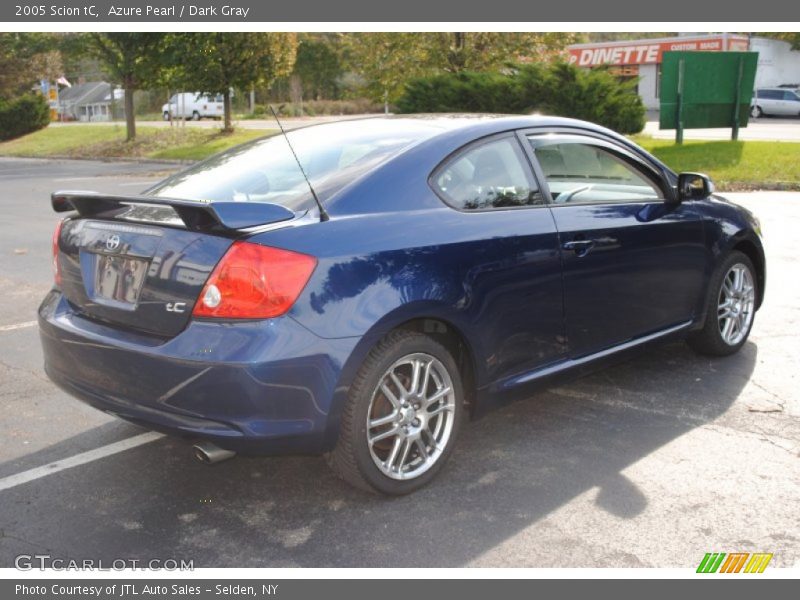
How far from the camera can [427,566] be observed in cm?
323

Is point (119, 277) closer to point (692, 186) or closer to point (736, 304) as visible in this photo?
point (692, 186)

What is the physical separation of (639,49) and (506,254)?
5101cm

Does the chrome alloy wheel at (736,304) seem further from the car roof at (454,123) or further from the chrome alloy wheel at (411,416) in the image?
the chrome alloy wheel at (411,416)

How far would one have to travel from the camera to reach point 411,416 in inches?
151

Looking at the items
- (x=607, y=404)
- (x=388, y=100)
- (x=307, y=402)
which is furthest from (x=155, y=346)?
(x=388, y=100)

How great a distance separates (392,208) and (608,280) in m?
1.41

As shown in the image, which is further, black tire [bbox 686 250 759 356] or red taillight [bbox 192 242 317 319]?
black tire [bbox 686 250 759 356]

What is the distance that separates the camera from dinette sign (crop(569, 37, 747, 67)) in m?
46.4

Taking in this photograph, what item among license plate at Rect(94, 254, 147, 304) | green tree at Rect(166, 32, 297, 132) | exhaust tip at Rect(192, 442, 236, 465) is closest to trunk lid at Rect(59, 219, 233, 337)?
license plate at Rect(94, 254, 147, 304)

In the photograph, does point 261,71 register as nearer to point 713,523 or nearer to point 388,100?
point 388,100

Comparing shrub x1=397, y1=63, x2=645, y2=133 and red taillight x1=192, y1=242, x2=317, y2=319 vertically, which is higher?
shrub x1=397, y1=63, x2=645, y2=133

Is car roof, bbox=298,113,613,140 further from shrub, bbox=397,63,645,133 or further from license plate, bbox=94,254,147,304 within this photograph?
shrub, bbox=397,63,645,133

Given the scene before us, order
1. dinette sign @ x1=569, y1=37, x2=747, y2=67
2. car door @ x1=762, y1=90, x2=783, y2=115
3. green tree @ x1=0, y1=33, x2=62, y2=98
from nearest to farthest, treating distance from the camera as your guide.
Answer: green tree @ x1=0, y1=33, x2=62, y2=98 → car door @ x1=762, y1=90, x2=783, y2=115 → dinette sign @ x1=569, y1=37, x2=747, y2=67

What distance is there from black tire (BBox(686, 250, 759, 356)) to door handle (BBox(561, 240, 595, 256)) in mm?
1357
